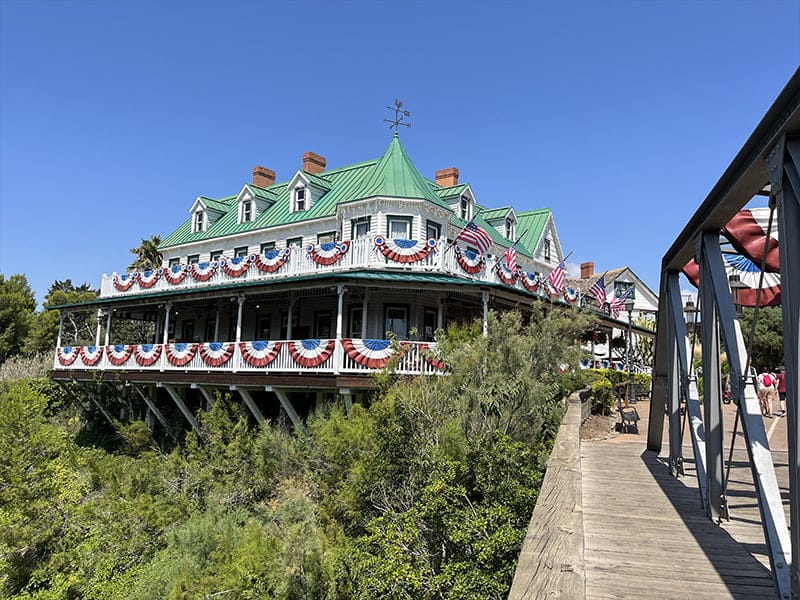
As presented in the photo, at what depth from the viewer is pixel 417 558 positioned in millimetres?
8016

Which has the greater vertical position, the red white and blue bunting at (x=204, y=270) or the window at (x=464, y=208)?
the window at (x=464, y=208)

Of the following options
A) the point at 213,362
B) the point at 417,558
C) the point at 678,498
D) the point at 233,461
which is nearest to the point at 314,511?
the point at 417,558

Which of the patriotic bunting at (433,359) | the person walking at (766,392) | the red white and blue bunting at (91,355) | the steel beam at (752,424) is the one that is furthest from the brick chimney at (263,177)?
the steel beam at (752,424)

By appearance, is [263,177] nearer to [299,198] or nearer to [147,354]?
[299,198]

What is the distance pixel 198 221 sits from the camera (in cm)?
3153

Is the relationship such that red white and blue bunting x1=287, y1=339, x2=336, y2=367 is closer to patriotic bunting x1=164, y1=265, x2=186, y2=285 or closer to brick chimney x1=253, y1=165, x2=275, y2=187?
patriotic bunting x1=164, y1=265, x2=186, y2=285

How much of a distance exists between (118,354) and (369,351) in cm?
1238

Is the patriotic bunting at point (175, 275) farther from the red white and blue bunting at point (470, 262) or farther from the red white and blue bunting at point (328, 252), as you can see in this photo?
the red white and blue bunting at point (470, 262)

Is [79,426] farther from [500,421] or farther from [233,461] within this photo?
[500,421]

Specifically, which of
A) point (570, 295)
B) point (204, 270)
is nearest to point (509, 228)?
point (570, 295)

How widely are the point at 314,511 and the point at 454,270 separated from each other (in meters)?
9.84

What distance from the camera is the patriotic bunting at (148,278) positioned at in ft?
82.5

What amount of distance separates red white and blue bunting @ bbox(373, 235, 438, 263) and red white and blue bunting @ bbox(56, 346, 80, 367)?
15.0m

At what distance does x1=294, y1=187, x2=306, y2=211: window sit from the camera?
2692 cm
